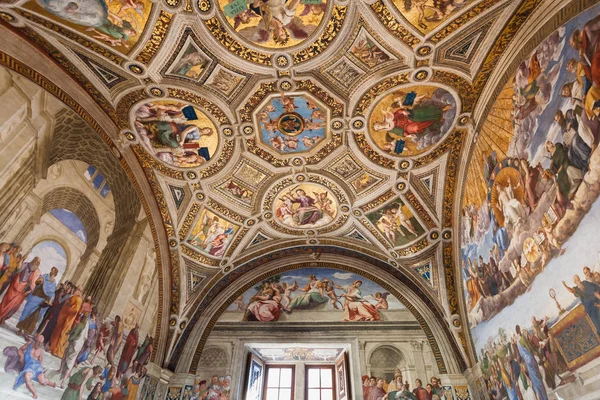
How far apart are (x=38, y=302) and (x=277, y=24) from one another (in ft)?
24.6

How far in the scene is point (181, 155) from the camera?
9938 mm

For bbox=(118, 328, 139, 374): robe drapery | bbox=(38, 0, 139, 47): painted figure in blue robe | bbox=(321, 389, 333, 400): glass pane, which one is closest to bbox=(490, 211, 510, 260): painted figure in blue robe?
Answer: bbox=(321, 389, 333, 400): glass pane

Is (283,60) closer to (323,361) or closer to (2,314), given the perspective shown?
(2,314)

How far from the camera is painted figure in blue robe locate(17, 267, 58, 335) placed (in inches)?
254

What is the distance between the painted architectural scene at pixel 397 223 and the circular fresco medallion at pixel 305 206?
1479 mm

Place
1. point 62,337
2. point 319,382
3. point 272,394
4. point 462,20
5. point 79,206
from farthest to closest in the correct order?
point 319,382 < point 272,394 < point 79,206 < point 62,337 < point 462,20

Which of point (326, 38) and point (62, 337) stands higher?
point (326, 38)

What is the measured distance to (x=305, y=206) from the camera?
1183 cm

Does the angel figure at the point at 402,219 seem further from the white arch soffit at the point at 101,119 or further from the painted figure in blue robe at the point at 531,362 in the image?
the white arch soffit at the point at 101,119

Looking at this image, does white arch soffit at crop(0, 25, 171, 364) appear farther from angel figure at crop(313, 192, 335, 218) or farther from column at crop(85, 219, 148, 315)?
angel figure at crop(313, 192, 335, 218)

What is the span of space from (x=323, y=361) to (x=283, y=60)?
1057 cm

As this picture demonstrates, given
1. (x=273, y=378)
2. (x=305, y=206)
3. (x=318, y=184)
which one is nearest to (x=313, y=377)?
(x=273, y=378)

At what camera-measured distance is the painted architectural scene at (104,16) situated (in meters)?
6.55

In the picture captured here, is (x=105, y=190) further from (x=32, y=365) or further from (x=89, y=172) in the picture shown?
(x=32, y=365)
